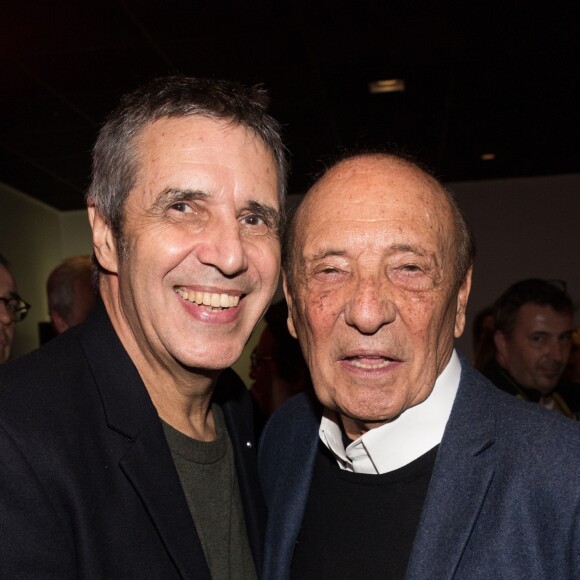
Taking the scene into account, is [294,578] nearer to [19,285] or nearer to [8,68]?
[8,68]

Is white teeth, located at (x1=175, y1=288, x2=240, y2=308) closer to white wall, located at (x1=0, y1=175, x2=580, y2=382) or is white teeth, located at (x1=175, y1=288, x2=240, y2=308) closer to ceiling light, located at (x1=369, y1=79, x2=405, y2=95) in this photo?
ceiling light, located at (x1=369, y1=79, x2=405, y2=95)

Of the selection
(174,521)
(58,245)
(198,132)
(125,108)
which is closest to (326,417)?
(174,521)

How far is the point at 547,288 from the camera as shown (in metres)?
4.48

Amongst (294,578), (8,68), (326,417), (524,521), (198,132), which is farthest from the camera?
(8,68)

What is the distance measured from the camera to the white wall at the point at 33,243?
8.24m

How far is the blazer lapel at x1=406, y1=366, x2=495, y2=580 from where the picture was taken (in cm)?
148

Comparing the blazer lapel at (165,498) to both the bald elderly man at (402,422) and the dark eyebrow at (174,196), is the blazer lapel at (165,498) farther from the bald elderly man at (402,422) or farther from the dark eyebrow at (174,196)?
the dark eyebrow at (174,196)

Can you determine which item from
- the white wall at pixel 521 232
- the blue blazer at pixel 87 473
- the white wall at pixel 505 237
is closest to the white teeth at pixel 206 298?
the blue blazer at pixel 87 473

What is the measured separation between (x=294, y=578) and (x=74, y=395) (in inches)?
30.2

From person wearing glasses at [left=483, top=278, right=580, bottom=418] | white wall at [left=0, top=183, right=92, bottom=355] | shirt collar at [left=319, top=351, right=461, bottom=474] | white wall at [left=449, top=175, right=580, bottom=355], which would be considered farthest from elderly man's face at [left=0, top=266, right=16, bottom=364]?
white wall at [left=449, top=175, right=580, bottom=355]

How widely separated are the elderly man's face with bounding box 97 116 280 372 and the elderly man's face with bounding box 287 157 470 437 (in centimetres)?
19

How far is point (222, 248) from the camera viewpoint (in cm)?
169

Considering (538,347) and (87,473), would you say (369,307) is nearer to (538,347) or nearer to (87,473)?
(87,473)

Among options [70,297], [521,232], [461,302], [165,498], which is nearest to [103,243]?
[165,498]
